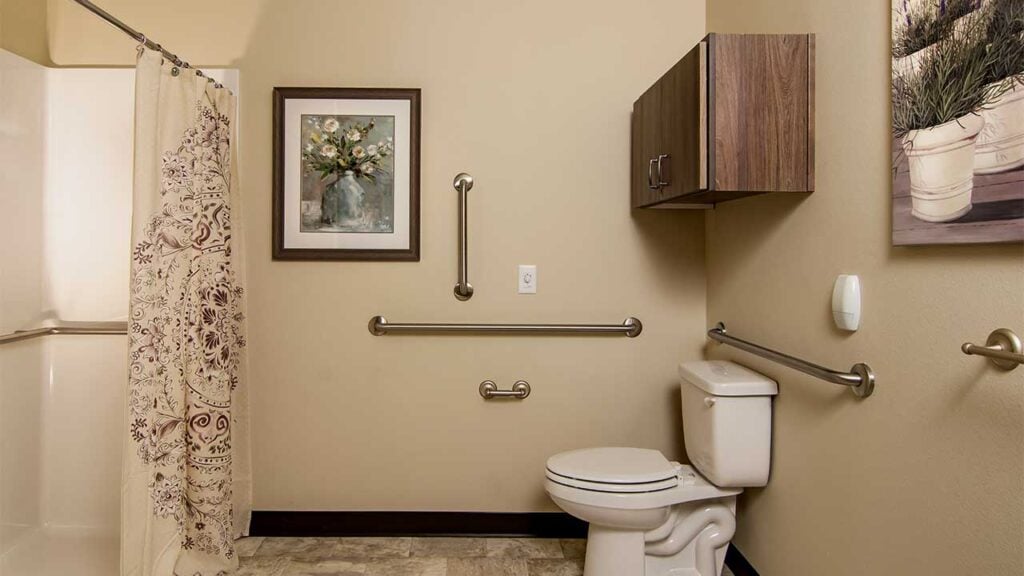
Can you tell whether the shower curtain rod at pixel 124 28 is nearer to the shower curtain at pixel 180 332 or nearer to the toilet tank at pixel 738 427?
the shower curtain at pixel 180 332

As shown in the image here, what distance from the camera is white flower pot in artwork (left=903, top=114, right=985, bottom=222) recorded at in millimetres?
1159

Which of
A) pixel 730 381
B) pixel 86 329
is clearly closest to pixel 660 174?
pixel 730 381

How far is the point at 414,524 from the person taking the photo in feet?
8.57

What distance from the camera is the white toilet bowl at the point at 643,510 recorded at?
6.59ft

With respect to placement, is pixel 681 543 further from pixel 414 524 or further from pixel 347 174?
pixel 347 174

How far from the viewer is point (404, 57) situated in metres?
2.58

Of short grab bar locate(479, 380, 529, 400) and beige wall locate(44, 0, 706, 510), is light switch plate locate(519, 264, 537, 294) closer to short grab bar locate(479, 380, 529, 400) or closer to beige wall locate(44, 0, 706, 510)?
beige wall locate(44, 0, 706, 510)

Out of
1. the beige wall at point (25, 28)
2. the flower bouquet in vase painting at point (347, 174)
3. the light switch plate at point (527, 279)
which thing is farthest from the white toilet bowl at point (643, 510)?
the beige wall at point (25, 28)

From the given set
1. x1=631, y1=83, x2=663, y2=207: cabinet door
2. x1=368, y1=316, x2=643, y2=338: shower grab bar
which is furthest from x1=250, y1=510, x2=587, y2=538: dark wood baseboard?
x1=631, y1=83, x2=663, y2=207: cabinet door

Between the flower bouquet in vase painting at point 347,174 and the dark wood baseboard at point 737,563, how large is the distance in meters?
1.76

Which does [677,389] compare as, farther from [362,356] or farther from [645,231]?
[362,356]

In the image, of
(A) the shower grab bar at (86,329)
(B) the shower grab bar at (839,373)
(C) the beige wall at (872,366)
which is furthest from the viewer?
(A) the shower grab bar at (86,329)

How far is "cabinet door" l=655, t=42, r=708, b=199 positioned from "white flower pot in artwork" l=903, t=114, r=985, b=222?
0.56 meters

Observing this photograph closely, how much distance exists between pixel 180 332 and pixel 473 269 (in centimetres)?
108
